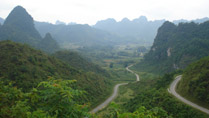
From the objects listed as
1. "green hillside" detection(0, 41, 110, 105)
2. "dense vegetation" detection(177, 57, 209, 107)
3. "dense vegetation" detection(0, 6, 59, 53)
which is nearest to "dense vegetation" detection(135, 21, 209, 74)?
"dense vegetation" detection(177, 57, 209, 107)

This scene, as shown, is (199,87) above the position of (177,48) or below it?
below

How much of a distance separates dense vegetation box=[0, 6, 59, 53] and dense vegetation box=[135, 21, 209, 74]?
8144cm

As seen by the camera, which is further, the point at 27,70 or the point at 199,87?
the point at 27,70

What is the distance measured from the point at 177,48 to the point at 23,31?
129 metres

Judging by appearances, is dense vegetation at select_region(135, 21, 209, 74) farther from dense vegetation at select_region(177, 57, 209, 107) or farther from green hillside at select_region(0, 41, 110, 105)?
green hillside at select_region(0, 41, 110, 105)

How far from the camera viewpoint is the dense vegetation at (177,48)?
71762mm

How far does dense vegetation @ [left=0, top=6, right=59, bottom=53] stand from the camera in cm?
12059

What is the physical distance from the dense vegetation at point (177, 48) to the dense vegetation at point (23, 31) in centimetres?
8144

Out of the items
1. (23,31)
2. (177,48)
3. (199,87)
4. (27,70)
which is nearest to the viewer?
(199,87)

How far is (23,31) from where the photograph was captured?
138375mm

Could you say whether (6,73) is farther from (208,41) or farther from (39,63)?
(208,41)

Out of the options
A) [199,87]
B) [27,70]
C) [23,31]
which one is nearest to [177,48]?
[199,87]

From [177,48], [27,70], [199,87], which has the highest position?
[177,48]

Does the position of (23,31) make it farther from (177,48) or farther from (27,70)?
(177,48)
